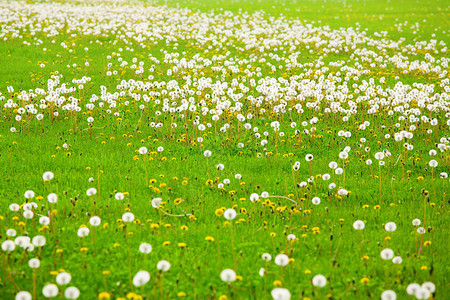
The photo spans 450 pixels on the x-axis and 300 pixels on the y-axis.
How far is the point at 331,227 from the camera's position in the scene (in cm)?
499

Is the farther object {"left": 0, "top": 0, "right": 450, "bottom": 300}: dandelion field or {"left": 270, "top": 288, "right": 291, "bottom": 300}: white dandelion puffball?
{"left": 0, "top": 0, "right": 450, "bottom": 300}: dandelion field

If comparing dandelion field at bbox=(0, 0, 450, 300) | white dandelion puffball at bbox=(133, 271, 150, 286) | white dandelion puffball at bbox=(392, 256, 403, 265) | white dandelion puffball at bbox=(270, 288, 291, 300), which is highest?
white dandelion puffball at bbox=(270, 288, 291, 300)

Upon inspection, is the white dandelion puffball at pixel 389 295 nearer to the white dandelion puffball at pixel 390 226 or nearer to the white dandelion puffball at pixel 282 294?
the white dandelion puffball at pixel 282 294

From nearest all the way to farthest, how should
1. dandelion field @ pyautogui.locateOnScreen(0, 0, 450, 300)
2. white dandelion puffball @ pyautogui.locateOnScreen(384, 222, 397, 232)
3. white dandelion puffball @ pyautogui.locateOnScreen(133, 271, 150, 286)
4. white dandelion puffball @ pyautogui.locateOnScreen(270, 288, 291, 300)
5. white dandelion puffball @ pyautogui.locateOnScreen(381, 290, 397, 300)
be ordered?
1. white dandelion puffball @ pyautogui.locateOnScreen(270, 288, 291, 300)
2. white dandelion puffball @ pyautogui.locateOnScreen(381, 290, 397, 300)
3. white dandelion puffball @ pyautogui.locateOnScreen(133, 271, 150, 286)
4. dandelion field @ pyautogui.locateOnScreen(0, 0, 450, 300)
5. white dandelion puffball @ pyautogui.locateOnScreen(384, 222, 397, 232)

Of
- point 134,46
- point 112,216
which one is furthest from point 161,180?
point 134,46

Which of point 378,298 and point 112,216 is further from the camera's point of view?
point 112,216

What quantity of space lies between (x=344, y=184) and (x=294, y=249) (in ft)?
7.18

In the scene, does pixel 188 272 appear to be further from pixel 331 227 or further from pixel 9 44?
pixel 9 44

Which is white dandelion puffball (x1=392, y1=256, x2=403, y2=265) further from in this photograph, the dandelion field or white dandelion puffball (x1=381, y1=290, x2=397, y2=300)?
white dandelion puffball (x1=381, y1=290, x2=397, y2=300)

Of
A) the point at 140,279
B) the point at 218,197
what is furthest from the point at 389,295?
the point at 218,197

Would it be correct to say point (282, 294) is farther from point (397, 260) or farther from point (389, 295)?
point (397, 260)

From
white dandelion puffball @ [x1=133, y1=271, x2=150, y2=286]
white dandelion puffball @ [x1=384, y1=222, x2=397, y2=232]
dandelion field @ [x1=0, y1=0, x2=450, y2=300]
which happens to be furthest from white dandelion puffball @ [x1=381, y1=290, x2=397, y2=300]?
white dandelion puffball @ [x1=133, y1=271, x2=150, y2=286]

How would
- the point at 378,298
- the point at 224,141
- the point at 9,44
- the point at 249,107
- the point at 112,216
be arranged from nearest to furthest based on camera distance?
1. the point at 378,298
2. the point at 112,216
3. the point at 224,141
4. the point at 249,107
5. the point at 9,44

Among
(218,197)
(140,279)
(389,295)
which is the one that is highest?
(389,295)
